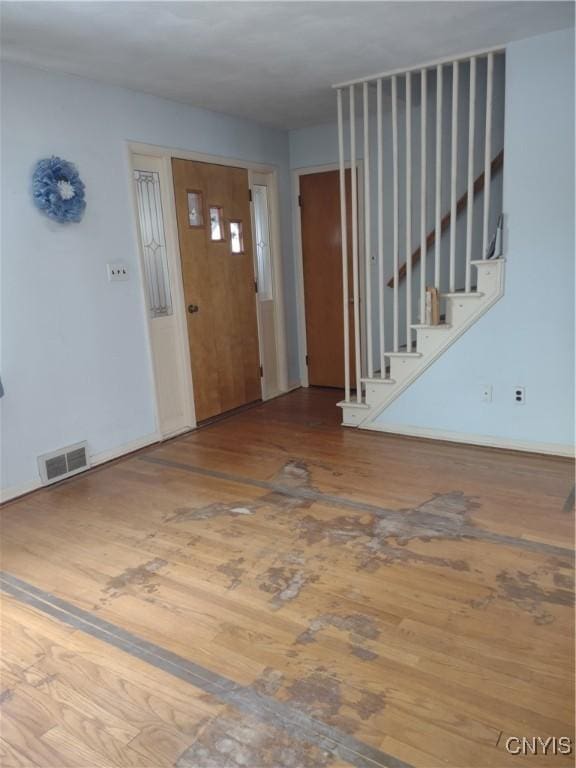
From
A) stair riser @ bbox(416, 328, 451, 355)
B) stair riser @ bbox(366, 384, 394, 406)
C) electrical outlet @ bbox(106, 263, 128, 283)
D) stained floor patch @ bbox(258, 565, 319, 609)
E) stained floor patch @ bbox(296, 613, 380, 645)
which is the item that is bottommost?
stained floor patch @ bbox(296, 613, 380, 645)

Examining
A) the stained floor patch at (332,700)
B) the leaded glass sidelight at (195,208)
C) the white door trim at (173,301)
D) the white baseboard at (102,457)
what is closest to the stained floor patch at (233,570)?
the stained floor patch at (332,700)

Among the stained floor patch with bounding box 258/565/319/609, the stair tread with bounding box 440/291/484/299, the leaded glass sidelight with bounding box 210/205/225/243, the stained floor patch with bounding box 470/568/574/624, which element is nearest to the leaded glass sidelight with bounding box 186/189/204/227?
the leaded glass sidelight with bounding box 210/205/225/243

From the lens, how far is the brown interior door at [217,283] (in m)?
4.40

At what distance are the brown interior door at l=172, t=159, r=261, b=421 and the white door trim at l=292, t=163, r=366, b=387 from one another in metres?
0.71

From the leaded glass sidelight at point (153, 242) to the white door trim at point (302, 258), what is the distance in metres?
1.75

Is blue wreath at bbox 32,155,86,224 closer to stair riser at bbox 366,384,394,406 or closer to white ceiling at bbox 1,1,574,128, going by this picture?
white ceiling at bbox 1,1,574,128

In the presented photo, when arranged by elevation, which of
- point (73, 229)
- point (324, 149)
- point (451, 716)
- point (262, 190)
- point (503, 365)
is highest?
point (324, 149)

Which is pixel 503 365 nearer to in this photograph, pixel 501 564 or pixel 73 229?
pixel 501 564

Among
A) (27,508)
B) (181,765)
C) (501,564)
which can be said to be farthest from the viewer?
(27,508)

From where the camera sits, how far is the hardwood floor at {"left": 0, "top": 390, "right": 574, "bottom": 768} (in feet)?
5.36

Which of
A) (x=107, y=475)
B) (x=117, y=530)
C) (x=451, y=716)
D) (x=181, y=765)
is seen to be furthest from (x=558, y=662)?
(x=107, y=475)

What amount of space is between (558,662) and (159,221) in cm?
372

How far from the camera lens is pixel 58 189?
3320 millimetres

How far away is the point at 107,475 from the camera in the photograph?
3.70 metres
